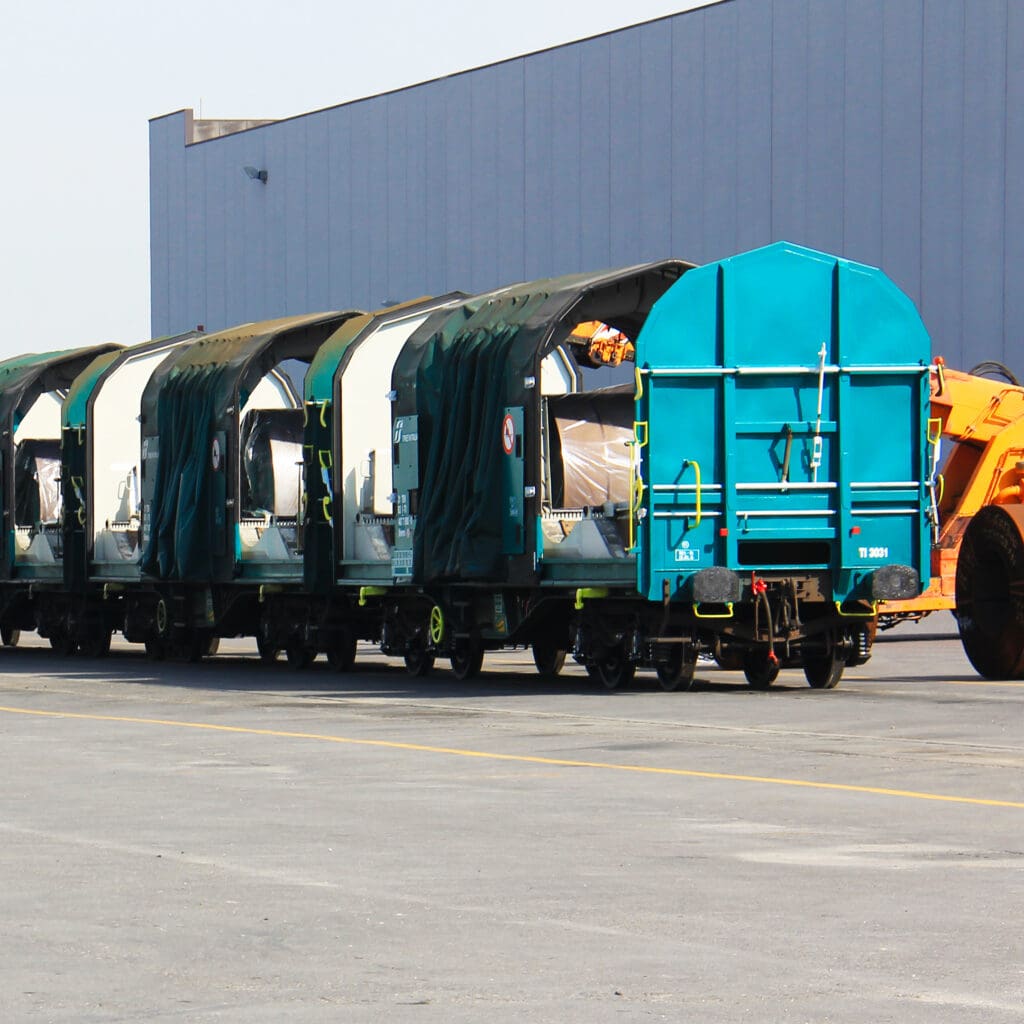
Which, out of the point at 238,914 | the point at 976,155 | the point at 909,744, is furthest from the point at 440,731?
the point at 976,155

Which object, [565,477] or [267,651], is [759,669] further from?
[267,651]

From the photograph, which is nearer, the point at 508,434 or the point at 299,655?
the point at 508,434

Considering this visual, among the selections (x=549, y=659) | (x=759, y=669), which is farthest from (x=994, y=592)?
(x=549, y=659)

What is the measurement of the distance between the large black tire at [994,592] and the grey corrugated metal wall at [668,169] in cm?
2627

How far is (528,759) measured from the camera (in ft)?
49.2

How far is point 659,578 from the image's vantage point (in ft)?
66.9

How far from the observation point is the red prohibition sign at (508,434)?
22.4 meters

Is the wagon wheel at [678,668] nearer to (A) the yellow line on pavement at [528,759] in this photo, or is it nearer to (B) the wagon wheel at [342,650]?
(A) the yellow line on pavement at [528,759]

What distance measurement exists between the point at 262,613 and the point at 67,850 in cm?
1803

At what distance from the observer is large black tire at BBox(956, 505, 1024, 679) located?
2331 centimetres

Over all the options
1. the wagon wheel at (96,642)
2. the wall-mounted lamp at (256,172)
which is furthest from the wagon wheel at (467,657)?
the wall-mounted lamp at (256,172)

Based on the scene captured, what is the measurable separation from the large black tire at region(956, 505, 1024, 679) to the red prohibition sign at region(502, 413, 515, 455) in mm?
4925

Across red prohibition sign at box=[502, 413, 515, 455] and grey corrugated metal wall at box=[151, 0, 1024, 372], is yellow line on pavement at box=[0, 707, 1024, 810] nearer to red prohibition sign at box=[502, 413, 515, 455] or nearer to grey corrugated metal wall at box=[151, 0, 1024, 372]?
red prohibition sign at box=[502, 413, 515, 455]

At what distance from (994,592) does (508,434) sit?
5.34 meters
